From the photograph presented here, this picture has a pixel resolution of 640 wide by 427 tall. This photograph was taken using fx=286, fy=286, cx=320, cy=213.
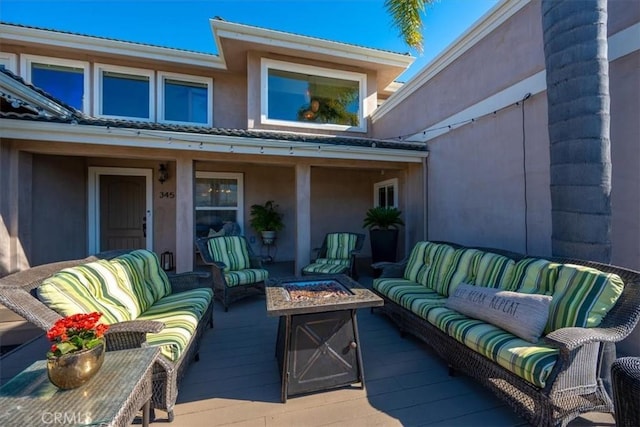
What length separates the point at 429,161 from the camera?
5.96 metres

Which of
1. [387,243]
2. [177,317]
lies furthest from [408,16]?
[177,317]

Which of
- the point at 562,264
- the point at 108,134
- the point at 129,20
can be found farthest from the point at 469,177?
the point at 129,20

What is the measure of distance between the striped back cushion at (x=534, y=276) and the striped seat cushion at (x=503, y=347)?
56 centimetres

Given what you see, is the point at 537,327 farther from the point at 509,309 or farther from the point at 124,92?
the point at 124,92

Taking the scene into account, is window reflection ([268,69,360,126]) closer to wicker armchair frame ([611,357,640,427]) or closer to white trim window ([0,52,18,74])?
white trim window ([0,52,18,74])

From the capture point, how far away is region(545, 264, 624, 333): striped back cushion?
2.12 m

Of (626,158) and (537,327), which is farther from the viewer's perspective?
(626,158)

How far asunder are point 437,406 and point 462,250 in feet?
6.48

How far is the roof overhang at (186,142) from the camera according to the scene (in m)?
→ 4.19

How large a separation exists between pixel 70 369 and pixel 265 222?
6.01 meters

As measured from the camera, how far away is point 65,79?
6.75 m

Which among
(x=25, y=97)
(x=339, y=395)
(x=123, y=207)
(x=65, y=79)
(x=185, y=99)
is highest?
(x=65, y=79)

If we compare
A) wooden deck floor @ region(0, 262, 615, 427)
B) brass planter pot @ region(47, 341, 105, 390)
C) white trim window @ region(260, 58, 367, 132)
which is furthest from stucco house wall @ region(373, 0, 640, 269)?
brass planter pot @ region(47, 341, 105, 390)

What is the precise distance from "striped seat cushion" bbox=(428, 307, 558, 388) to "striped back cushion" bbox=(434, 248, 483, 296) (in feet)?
2.19
